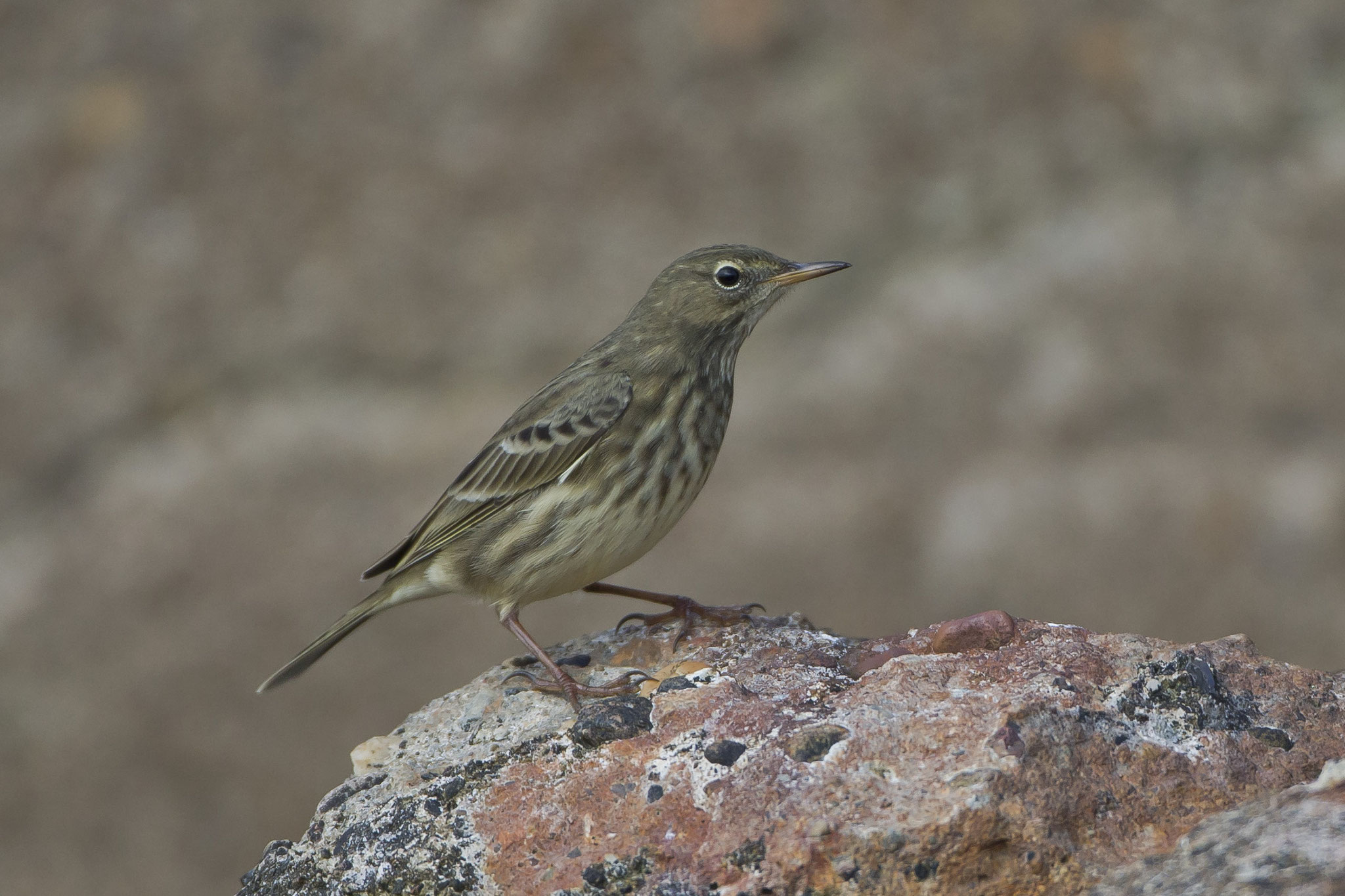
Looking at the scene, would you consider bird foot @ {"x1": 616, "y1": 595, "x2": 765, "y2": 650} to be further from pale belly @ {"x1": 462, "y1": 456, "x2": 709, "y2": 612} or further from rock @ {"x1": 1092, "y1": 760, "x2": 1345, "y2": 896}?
rock @ {"x1": 1092, "y1": 760, "x2": 1345, "y2": 896}

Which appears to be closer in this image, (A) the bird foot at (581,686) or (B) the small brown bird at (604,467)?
(A) the bird foot at (581,686)

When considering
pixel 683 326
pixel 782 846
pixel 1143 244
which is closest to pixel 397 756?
pixel 782 846

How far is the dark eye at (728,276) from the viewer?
522 cm

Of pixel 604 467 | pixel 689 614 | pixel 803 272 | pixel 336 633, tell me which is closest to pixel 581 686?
pixel 689 614

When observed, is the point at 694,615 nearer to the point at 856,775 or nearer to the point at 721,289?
the point at 721,289

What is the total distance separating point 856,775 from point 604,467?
6.52ft

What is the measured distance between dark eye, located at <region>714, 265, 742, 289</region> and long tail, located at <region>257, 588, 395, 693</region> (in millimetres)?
1834

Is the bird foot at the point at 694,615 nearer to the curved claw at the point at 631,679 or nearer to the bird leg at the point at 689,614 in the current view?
the bird leg at the point at 689,614

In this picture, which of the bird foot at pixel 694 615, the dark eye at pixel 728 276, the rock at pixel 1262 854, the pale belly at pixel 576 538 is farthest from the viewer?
the dark eye at pixel 728 276

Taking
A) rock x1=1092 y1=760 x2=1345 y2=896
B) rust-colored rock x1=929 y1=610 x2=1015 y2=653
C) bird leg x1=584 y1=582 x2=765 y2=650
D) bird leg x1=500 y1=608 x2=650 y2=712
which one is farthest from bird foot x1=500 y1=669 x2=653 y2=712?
rock x1=1092 y1=760 x2=1345 y2=896

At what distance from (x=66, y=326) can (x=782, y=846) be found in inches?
259

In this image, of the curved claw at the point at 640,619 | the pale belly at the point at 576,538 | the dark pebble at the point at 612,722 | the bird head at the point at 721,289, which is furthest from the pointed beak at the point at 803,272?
the dark pebble at the point at 612,722

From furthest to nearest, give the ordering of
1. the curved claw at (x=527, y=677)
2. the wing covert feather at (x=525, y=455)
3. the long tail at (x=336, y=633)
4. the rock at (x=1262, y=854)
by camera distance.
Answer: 1. the long tail at (x=336, y=633)
2. the wing covert feather at (x=525, y=455)
3. the curved claw at (x=527, y=677)
4. the rock at (x=1262, y=854)

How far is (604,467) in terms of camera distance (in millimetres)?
4715
